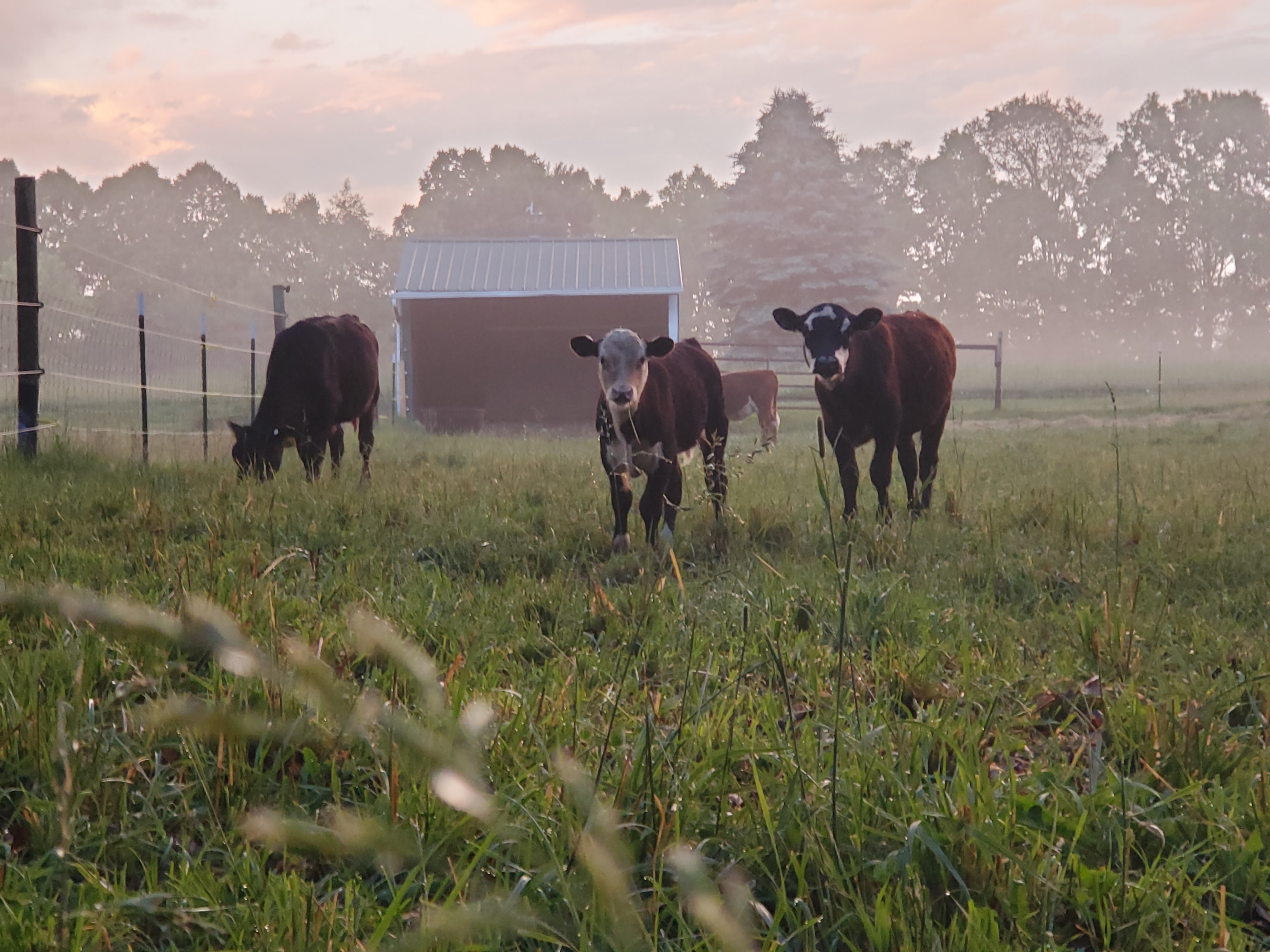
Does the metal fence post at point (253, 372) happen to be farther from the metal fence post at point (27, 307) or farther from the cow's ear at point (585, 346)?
the cow's ear at point (585, 346)

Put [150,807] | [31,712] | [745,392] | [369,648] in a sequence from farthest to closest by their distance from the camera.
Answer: [745,392] < [31,712] < [150,807] < [369,648]

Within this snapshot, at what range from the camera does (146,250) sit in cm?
8019

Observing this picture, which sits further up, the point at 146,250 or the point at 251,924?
the point at 146,250

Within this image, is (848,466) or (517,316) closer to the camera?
(848,466)

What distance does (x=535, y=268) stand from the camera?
2461 cm

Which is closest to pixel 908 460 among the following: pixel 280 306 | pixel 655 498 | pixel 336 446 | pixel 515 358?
pixel 655 498

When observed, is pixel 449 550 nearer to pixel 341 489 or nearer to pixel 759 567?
pixel 759 567

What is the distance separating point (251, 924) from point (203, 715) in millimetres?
1557

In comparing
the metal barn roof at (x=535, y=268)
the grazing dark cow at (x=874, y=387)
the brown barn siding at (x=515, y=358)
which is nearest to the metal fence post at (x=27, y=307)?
the grazing dark cow at (x=874, y=387)

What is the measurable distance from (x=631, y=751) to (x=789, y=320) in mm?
6564

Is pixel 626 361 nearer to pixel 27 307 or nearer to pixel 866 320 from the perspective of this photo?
pixel 866 320

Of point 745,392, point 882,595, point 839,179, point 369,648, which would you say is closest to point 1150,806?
point 882,595

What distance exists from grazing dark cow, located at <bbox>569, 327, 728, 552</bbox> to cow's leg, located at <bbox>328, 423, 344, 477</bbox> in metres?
3.33

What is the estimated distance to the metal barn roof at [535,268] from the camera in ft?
75.6
